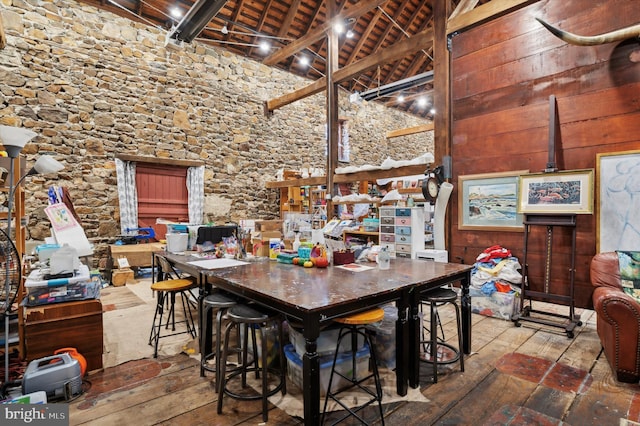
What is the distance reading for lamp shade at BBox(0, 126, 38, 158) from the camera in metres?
2.13

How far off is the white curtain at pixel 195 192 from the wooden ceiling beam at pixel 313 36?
3.07 m

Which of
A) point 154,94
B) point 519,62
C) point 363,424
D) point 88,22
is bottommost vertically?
point 363,424

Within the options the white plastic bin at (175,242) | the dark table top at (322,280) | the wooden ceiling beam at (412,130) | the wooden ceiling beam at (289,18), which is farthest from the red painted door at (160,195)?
the wooden ceiling beam at (412,130)

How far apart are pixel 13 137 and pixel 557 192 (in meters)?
4.73

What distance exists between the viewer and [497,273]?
373 centimetres

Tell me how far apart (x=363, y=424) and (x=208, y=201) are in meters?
6.26

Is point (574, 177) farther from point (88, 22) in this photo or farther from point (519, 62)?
point (88, 22)

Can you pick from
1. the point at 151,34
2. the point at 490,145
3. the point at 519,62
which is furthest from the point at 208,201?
the point at 519,62

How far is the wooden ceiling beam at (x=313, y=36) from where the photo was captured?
540 centimetres

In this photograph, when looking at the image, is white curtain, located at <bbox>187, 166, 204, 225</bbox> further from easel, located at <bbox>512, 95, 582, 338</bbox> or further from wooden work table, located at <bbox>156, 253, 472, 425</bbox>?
easel, located at <bbox>512, 95, 582, 338</bbox>

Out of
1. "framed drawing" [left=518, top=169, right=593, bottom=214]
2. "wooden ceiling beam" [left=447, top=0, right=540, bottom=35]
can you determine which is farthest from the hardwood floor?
"wooden ceiling beam" [left=447, top=0, right=540, bottom=35]

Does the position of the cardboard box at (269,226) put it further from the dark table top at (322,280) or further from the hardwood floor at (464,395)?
the hardwood floor at (464,395)

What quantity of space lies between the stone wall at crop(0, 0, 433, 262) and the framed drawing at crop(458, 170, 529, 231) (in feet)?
16.5

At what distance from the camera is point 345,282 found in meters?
2.03
